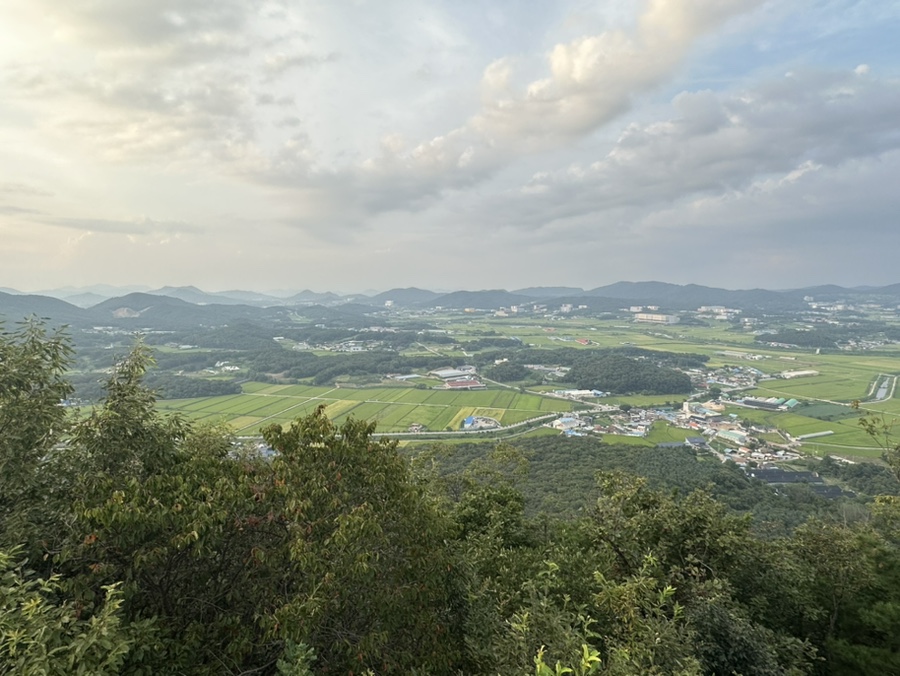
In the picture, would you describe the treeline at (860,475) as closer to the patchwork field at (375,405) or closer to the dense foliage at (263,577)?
the patchwork field at (375,405)

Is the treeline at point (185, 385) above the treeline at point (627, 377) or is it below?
above

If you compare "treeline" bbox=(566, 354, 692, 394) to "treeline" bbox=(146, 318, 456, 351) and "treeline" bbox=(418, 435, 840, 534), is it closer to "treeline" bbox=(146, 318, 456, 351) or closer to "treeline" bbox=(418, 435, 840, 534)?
"treeline" bbox=(418, 435, 840, 534)

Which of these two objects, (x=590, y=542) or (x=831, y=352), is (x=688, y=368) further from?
(x=590, y=542)

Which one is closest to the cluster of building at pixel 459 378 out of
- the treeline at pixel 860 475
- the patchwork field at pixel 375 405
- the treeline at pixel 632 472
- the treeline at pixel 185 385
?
the patchwork field at pixel 375 405

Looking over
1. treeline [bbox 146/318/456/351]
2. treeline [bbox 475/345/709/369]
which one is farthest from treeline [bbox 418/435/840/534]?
treeline [bbox 146/318/456/351]

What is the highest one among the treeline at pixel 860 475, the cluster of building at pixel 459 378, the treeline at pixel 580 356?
the treeline at pixel 580 356
